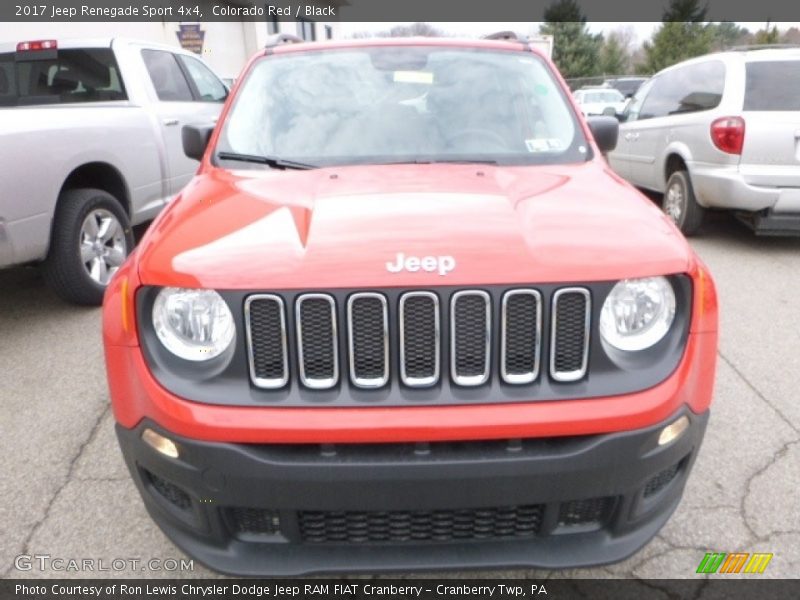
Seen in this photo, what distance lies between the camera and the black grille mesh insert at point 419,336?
1745 millimetres

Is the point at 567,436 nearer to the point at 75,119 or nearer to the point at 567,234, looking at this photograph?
the point at 567,234

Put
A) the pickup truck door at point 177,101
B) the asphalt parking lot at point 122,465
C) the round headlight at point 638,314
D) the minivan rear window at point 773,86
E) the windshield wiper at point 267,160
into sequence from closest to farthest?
1. the round headlight at point 638,314
2. the asphalt parking lot at point 122,465
3. the windshield wiper at point 267,160
4. the pickup truck door at point 177,101
5. the minivan rear window at point 773,86

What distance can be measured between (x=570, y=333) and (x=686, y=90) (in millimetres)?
6235

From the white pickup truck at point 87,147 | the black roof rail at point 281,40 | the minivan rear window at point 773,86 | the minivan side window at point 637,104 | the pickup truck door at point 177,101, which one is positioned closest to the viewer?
the black roof rail at point 281,40

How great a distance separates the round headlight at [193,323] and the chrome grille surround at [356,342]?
0.33 metres

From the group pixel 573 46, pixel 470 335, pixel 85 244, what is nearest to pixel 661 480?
pixel 470 335

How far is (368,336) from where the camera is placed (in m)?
1.76

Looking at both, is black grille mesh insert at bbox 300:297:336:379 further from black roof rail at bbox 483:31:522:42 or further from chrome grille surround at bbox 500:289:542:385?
black roof rail at bbox 483:31:522:42

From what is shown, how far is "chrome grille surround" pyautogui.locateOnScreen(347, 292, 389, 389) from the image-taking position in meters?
1.73

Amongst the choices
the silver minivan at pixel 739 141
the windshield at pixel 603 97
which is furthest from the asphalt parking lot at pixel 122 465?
the windshield at pixel 603 97

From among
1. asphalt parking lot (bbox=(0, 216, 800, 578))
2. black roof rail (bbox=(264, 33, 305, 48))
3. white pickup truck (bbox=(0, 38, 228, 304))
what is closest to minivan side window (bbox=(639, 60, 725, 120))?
asphalt parking lot (bbox=(0, 216, 800, 578))

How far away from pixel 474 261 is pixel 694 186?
551cm

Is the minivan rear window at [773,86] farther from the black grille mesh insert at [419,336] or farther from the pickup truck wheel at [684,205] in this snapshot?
the black grille mesh insert at [419,336]

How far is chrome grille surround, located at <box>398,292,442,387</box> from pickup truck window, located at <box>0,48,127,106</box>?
4827 millimetres
